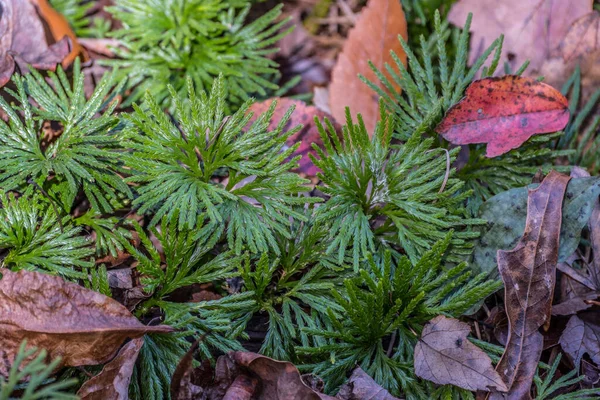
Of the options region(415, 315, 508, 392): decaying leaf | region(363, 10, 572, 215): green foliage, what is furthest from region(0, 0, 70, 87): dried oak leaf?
region(415, 315, 508, 392): decaying leaf

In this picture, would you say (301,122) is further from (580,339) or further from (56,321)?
(580,339)

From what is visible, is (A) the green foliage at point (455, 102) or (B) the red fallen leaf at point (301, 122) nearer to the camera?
(A) the green foliage at point (455, 102)

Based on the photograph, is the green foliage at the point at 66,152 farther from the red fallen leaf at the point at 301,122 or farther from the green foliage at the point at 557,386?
the green foliage at the point at 557,386

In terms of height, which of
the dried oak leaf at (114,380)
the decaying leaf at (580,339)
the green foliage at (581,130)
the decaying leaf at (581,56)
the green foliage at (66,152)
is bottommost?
the dried oak leaf at (114,380)

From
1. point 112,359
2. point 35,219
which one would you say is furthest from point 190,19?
point 112,359

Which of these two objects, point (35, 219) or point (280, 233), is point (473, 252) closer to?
point (280, 233)

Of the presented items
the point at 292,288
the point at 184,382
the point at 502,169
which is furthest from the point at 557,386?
the point at 184,382

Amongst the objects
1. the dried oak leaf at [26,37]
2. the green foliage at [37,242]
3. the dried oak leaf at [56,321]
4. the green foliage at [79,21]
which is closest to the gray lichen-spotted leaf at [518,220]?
the dried oak leaf at [56,321]
